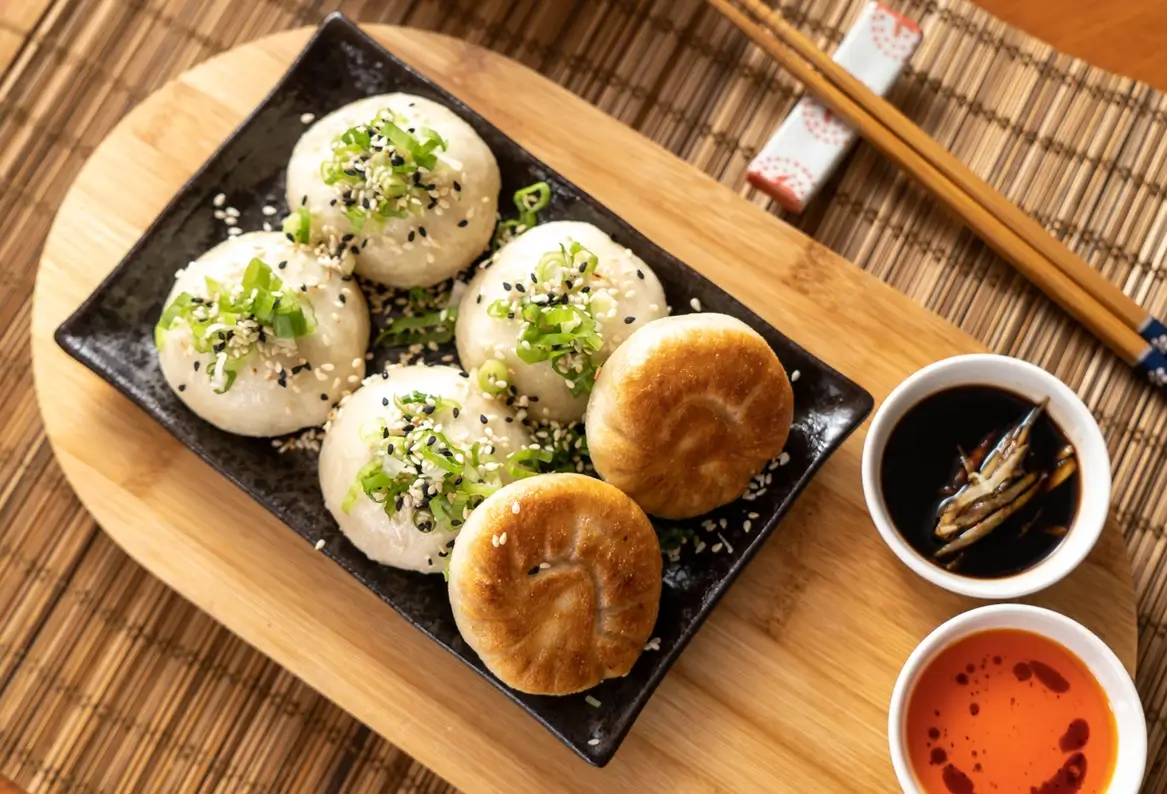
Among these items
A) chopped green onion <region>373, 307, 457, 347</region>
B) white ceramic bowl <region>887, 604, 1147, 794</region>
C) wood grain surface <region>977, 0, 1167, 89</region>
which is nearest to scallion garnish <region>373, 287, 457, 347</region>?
chopped green onion <region>373, 307, 457, 347</region>

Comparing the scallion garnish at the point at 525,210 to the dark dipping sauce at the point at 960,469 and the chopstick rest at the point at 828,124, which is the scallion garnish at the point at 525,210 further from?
the dark dipping sauce at the point at 960,469

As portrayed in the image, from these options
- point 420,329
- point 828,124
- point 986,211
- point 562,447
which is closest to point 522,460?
point 562,447

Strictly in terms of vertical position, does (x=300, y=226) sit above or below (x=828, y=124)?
below

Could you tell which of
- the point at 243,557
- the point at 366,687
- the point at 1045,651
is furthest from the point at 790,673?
the point at 243,557

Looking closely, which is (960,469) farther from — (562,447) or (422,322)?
(422,322)

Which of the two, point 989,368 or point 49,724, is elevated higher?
point 989,368

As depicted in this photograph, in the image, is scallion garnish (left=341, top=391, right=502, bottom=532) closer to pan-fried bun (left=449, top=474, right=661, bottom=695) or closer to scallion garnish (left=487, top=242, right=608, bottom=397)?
pan-fried bun (left=449, top=474, right=661, bottom=695)

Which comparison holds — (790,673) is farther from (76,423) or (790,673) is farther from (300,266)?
(76,423)
